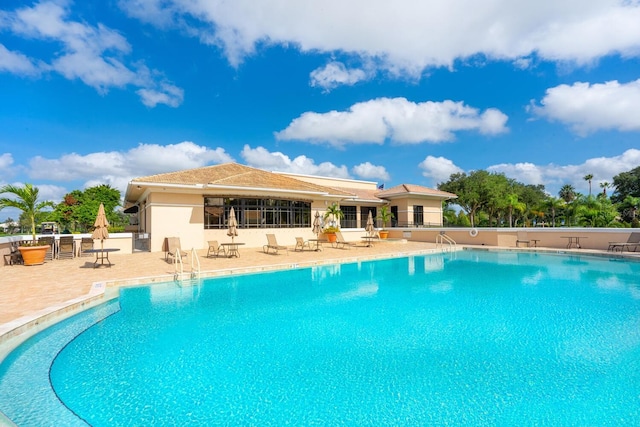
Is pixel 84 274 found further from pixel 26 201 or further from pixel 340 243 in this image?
pixel 340 243

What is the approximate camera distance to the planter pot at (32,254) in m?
11.8

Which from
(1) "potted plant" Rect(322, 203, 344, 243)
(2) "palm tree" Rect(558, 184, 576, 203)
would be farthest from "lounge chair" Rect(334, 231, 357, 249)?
(2) "palm tree" Rect(558, 184, 576, 203)

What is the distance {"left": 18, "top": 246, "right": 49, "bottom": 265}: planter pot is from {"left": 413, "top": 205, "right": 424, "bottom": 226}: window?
2501 centimetres

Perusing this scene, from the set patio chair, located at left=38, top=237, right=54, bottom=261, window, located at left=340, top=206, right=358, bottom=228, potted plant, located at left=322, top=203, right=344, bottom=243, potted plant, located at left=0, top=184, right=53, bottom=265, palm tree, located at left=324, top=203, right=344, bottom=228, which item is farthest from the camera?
window, located at left=340, top=206, right=358, bottom=228

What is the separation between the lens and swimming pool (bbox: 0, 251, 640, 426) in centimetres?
349

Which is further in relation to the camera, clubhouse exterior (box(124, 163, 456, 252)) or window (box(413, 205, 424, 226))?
window (box(413, 205, 424, 226))

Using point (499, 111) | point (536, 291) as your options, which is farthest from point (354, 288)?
point (499, 111)

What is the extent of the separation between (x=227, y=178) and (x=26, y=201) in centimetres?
883

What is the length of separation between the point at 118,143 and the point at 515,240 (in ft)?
107

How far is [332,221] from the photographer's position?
2283 centimetres

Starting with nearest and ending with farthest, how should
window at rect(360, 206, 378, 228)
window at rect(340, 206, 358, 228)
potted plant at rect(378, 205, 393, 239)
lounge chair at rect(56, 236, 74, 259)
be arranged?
1. lounge chair at rect(56, 236, 74, 259)
2. potted plant at rect(378, 205, 393, 239)
3. window at rect(340, 206, 358, 228)
4. window at rect(360, 206, 378, 228)

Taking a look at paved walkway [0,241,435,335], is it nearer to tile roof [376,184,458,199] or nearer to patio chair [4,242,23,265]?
patio chair [4,242,23,265]

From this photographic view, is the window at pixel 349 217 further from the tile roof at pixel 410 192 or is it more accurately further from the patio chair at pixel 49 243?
the patio chair at pixel 49 243

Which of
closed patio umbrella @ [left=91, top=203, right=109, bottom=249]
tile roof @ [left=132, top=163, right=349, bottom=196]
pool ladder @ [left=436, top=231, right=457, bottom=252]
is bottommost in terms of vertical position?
pool ladder @ [left=436, top=231, right=457, bottom=252]
